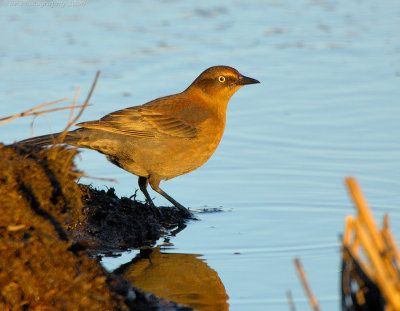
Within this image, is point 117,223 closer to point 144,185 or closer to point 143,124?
point 144,185

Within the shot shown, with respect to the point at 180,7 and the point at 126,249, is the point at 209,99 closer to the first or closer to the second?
the point at 126,249

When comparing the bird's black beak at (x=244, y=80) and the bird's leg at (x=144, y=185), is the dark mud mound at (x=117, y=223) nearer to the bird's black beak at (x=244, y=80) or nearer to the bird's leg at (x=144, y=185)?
the bird's leg at (x=144, y=185)

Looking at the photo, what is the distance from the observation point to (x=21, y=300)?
184 inches

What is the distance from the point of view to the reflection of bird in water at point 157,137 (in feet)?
24.5

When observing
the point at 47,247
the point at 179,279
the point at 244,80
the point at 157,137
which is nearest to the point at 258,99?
the point at 244,80

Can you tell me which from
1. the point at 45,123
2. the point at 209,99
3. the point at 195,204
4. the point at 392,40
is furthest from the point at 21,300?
the point at 392,40

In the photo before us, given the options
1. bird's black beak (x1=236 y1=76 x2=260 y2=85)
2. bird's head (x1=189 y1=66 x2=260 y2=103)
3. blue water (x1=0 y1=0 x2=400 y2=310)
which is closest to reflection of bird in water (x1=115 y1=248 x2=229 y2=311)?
blue water (x1=0 y1=0 x2=400 y2=310)

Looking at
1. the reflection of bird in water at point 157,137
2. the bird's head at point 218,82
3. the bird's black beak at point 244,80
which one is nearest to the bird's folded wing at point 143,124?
the reflection of bird in water at point 157,137

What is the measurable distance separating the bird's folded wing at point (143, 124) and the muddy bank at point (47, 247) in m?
1.67

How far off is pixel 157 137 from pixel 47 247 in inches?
117

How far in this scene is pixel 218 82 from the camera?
332 inches

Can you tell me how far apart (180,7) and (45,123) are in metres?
6.34

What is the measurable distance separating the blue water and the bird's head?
741mm

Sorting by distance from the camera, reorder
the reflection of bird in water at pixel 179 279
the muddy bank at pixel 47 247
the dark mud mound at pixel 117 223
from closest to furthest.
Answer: the muddy bank at pixel 47 247 < the reflection of bird in water at pixel 179 279 < the dark mud mound at pixel 117 223
